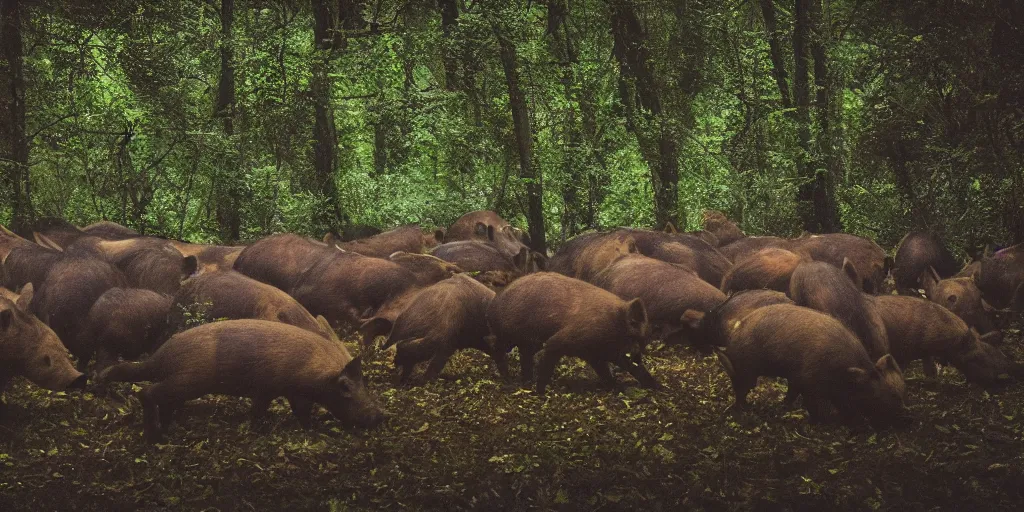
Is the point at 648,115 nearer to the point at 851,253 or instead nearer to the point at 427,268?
the point at 851,253

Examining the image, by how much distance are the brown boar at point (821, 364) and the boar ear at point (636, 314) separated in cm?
74

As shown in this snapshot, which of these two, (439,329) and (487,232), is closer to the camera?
(439,329)

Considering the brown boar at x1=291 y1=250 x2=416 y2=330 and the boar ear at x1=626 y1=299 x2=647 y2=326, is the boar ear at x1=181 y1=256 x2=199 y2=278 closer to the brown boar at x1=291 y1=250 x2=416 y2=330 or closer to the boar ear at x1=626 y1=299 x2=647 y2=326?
the brown boar at x1=291 y1=250 x2=416 y2=330

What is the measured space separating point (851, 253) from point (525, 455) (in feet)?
16.9

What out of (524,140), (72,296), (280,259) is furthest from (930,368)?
(524,140)

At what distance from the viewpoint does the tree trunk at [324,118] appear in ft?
45.8

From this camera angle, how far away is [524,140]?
44.9 ft

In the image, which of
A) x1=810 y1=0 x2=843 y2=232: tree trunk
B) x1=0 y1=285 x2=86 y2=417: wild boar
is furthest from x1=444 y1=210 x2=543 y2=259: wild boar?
x1=0 y1=285 x2=86 y2=417: wild boar

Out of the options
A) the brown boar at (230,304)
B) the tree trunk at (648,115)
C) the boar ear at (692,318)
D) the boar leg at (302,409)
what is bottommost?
the boar leg at (302,409)

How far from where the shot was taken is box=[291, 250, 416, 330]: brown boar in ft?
29.1

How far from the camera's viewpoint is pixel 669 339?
27.6 feet

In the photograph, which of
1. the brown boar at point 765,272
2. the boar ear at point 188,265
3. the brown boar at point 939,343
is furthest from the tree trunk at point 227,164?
the brown boar at point 939,343

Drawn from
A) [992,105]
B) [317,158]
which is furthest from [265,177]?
[992,105]

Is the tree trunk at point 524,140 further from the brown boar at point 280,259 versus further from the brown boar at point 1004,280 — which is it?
the brown boar at point 1004,280
